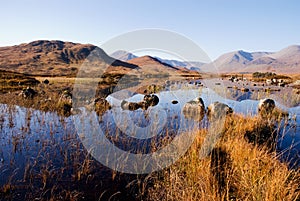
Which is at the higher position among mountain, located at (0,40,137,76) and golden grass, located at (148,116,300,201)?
mountain, located at (0,40,137,76)

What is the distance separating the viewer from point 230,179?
175 inches

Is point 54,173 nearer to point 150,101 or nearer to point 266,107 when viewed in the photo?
point 150,101

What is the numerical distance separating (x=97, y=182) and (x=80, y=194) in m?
0.58

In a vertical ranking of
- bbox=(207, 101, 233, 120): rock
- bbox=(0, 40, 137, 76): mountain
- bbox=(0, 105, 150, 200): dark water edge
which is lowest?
bbox=(0, 105, 150, 200): dark water edge

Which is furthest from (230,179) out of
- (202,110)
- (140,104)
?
→ (140,104)

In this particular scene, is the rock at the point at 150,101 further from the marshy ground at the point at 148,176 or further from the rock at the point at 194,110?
the marshy ground at the point at 148,176

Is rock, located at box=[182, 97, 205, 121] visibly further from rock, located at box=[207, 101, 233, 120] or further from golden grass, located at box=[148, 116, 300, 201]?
golden grass, located at box=[148, 116, 300, 201]

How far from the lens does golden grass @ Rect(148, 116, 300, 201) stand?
3545mm

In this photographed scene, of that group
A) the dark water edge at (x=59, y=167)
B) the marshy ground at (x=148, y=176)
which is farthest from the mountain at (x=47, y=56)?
the marshy ground at (x=148, y=176)

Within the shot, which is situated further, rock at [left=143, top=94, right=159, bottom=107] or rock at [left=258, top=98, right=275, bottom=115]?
→ rock at [left=143, top=94, right=159, bottom=107]

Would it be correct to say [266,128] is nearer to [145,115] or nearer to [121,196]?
[145,115]

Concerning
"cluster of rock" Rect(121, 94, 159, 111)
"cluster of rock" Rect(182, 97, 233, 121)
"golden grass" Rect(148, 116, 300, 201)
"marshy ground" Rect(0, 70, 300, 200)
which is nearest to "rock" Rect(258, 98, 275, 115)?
"cluster of rock" Rect(182, 97, 233, 121)

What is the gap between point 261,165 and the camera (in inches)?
178

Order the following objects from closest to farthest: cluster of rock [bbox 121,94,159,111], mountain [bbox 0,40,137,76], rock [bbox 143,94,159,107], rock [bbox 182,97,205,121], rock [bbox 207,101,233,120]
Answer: rock [bbox 207,101,233,120] < rock [bbox 182,97,205,121] < cluster of rock [bbox 121,94,159,111] < rock [bbox 143,94,159,107] < mountain [bbox 0,40,137,76]
